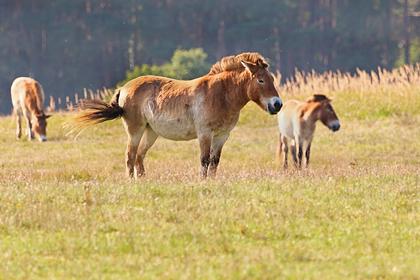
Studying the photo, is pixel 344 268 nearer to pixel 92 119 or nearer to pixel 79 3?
pixel 92 119

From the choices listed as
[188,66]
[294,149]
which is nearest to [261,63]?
[294,149]

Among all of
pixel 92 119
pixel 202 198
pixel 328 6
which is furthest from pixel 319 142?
pixel 328 6

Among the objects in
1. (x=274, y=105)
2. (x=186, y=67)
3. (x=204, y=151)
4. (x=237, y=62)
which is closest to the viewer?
(x=274, y=105)

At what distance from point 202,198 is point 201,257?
2556 mm

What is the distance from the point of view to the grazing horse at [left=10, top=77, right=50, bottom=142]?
27.1 meters

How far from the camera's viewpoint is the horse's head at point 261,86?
49.0ft

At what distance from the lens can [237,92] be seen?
1509 centimetres

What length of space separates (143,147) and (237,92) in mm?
1925

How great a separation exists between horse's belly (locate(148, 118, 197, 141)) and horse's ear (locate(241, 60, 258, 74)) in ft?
3.59

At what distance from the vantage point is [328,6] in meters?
67.8

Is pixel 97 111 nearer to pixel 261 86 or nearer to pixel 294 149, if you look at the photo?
pixel 261 86

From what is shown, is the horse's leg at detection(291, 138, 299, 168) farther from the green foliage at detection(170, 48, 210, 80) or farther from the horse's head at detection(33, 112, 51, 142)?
the green foliage at detection(170, 48, 210, 80)

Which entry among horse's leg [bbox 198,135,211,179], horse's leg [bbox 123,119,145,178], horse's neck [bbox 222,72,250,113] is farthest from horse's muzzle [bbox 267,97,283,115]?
horse's leg [bbox 123,119,145,178]

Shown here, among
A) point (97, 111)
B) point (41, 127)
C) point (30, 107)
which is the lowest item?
point (41, 127)
